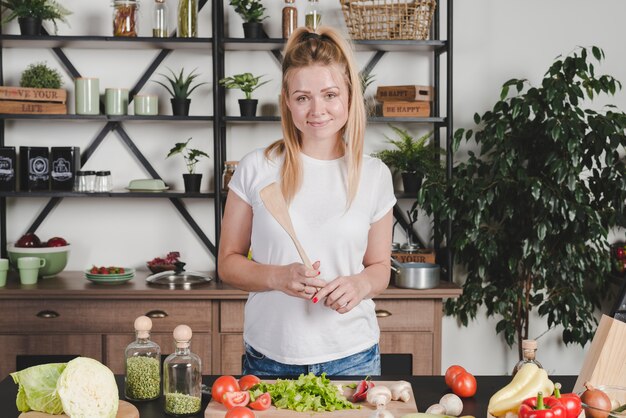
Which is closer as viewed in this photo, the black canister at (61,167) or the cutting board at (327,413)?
the cutting board at (327,413)

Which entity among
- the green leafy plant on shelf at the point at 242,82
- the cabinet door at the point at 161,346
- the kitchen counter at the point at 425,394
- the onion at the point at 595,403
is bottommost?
the cabinet door at the point at 161,346

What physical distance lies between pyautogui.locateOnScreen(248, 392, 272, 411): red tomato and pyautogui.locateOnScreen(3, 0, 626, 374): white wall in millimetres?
2434

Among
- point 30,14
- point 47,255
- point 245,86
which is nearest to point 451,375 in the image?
point 245,86

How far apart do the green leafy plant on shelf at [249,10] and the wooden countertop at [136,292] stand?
132 centimetres

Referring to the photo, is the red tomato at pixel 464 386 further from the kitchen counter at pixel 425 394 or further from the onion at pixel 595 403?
the onion at pixel 595 403

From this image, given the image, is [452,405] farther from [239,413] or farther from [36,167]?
[36,167]

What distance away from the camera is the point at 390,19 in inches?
145

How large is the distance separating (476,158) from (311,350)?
2.24 m

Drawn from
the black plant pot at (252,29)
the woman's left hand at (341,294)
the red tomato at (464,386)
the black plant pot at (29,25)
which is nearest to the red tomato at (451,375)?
the red tomato at (464,386)

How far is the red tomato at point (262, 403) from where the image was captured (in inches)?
63.6

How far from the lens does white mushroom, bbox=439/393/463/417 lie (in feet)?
5.36

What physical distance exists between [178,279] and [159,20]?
4.21 feet

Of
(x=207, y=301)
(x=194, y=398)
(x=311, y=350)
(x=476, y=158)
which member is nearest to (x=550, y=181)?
(x=476, y=158)

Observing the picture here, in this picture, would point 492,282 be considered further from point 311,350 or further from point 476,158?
point 311,350
